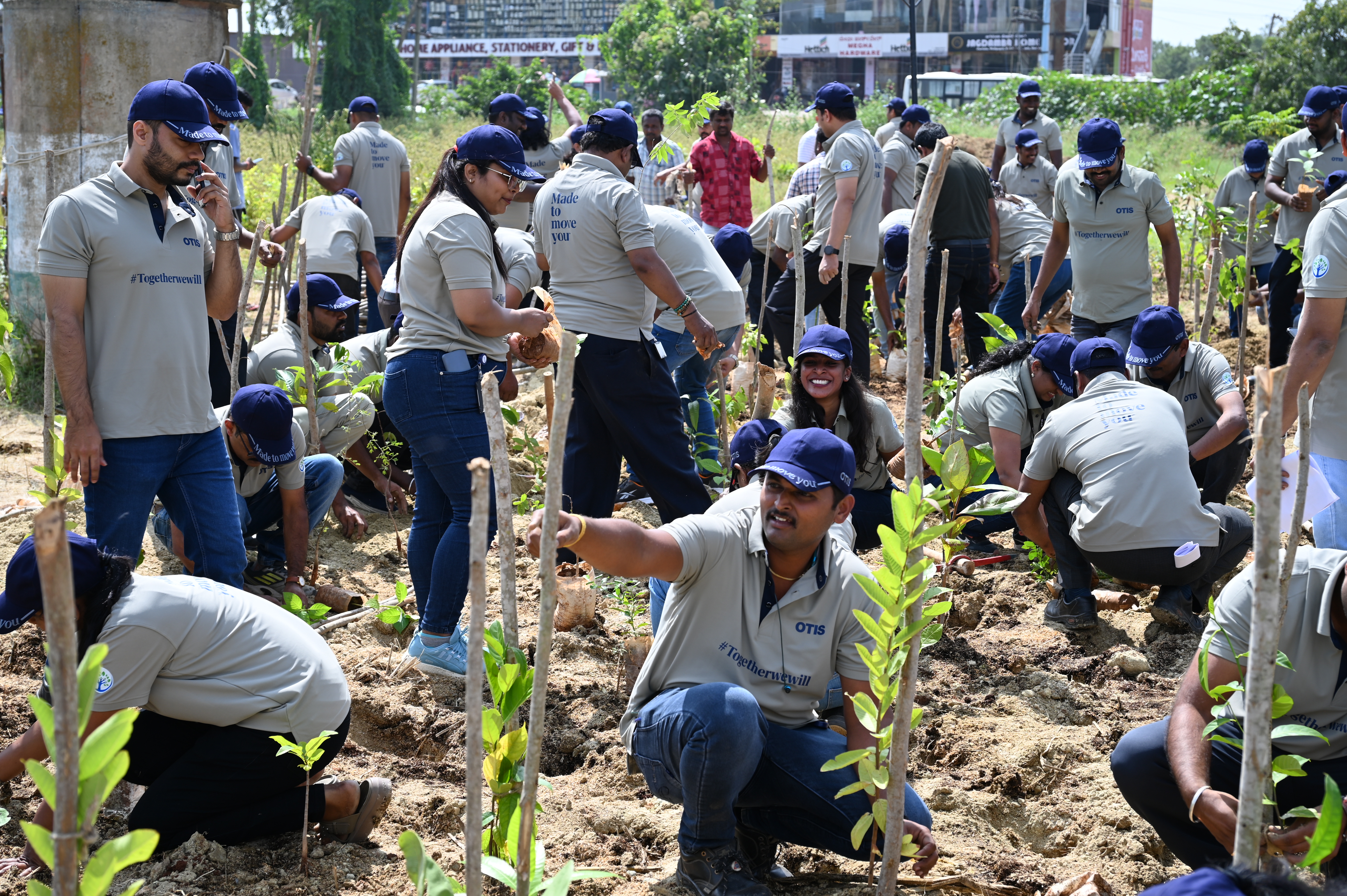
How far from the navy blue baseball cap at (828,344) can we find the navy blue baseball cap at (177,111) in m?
2.05

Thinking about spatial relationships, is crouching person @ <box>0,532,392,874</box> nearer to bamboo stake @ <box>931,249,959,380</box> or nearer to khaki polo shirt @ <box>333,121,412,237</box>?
bamboo stake @ <box>931,249,959,380</box>

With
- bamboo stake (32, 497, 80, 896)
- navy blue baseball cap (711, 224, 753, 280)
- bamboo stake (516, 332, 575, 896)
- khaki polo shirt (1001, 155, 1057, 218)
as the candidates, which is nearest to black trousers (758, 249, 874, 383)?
navy blue baseball cap (711, 224, 753, 280)

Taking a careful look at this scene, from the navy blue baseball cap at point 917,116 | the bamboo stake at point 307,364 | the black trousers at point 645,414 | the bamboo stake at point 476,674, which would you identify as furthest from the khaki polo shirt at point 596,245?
the navy blue baseball cap at point 917,116

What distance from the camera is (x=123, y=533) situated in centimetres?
312

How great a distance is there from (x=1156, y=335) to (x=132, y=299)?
3554mm

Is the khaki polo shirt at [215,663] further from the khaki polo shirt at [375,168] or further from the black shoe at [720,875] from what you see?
the khaki polo shirt at [375,168]

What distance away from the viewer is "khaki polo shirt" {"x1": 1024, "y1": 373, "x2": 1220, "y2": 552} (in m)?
3.91

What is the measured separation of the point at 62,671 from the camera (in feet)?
4.00

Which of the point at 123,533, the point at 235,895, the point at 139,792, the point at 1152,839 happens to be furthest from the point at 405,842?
the point at 1152,839

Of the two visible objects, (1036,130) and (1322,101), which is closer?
(1322,101)

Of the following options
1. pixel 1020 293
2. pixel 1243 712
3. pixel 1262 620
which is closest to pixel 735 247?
pixel 1020 293

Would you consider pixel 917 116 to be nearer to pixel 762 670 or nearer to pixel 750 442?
pixel 750 442

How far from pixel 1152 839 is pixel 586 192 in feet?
8.95

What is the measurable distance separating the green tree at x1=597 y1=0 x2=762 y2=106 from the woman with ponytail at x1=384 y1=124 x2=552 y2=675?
25.7 meters
